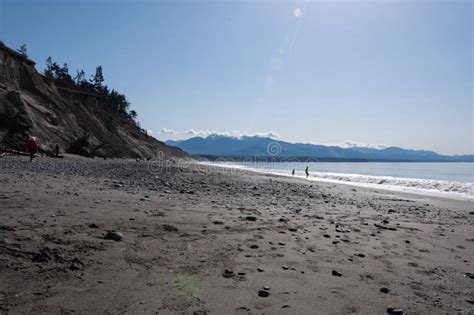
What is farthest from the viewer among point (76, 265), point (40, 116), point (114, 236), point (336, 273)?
point (40, 116)

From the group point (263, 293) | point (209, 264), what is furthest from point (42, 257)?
point (263, 293)

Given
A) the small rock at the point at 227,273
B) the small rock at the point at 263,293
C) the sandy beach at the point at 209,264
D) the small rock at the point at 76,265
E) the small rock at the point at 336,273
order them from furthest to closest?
the small rock at the point at 336,273 < the small rock at the point at 227,273 < the small rock at the point at 76,265 < the small rock at the point at 263,293 < the sandy beach at the point at 209,264

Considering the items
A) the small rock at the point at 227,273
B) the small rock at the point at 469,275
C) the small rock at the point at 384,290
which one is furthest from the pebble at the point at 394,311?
the small rock at the point at 469,275

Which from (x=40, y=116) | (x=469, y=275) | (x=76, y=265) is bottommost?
(x=469, y=275)

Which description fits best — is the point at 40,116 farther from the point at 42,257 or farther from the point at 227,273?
the point at 227,273

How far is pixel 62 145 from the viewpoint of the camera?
3588 centimetres

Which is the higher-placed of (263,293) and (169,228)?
(169,228)

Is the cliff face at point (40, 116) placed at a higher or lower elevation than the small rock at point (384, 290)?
higher

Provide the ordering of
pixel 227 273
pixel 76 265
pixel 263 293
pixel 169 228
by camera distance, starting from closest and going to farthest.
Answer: pixel 263 293, pixel 76 265, pixel 227 273, pixel 169 228

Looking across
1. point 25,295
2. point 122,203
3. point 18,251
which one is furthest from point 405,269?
point 122,203

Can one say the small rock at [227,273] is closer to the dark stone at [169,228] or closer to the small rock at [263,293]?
the small rock at [263,293]

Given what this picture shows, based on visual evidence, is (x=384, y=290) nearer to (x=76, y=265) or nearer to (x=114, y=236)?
(x=76, y=265)

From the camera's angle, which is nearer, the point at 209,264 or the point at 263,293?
the point at 263,293

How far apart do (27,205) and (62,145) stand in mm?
33869
